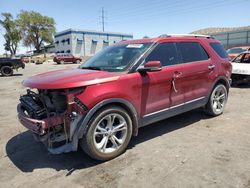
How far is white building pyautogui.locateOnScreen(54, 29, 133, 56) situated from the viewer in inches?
2501

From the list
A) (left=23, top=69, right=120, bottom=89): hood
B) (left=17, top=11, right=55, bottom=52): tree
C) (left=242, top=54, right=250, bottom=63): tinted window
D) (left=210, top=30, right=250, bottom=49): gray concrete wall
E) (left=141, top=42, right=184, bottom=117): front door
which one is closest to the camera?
(left=23, top=69, right=120, bottom=89): hood

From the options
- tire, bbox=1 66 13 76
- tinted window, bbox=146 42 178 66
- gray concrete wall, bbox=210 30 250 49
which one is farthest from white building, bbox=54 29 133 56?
tinted window, bbox=146 42 178 66

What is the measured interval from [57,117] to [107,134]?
80cm

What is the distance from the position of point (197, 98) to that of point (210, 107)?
26.2 inches

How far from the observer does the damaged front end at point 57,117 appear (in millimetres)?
3396

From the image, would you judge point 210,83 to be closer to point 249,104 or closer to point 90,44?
point 249,104

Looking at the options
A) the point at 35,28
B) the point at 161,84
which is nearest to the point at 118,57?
the point at 161,84

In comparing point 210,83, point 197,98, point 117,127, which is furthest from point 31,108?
point 210,83

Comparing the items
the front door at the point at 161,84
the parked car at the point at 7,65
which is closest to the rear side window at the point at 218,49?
the front door at the point at 161,84

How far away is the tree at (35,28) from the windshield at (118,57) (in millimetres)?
74949

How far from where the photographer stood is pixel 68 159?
393cm

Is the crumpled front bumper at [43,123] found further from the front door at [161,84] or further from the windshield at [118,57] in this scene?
the front door at [161,84]

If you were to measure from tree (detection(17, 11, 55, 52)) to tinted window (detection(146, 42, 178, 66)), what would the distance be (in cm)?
7553

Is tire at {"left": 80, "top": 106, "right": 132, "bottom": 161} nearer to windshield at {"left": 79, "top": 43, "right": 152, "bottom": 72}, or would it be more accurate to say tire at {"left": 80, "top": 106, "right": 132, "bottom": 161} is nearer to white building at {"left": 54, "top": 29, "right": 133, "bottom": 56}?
windshield at {"left": 79, "top": 43, "right": 152, "bottom": 72}
